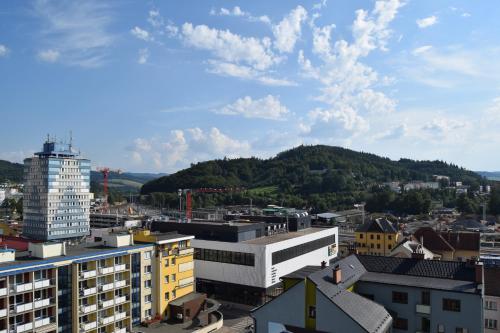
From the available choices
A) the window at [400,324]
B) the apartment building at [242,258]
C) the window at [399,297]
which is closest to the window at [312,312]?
the window at [399,297]

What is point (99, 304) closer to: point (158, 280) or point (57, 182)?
point (158, 280)

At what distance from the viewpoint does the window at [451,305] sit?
29.7m

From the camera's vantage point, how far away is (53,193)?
90375mm

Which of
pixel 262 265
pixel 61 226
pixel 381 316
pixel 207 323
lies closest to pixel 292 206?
pixel 61 226

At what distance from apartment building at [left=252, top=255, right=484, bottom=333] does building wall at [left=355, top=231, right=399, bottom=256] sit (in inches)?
1433

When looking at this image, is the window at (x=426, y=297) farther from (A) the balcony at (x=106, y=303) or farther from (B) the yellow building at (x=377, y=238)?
(B) the yellow building at (x=377, y=238)

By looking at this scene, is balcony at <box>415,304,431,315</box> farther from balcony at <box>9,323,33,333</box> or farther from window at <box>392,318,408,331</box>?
balcony at <box>9,323,33,333</box>

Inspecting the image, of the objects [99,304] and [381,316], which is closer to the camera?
[381,316]

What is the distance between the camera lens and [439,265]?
3369cm

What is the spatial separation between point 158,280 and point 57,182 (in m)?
58.5

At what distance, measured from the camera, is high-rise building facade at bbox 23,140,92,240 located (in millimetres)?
90312

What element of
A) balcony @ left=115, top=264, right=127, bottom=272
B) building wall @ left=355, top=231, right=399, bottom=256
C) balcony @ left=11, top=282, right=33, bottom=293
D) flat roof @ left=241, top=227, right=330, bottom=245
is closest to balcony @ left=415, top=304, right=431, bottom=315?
balcony @ left=115, top=264, right=127, bottom=272

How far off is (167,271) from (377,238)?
131ft

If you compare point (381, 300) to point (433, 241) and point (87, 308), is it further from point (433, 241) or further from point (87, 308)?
point (433, 241)
